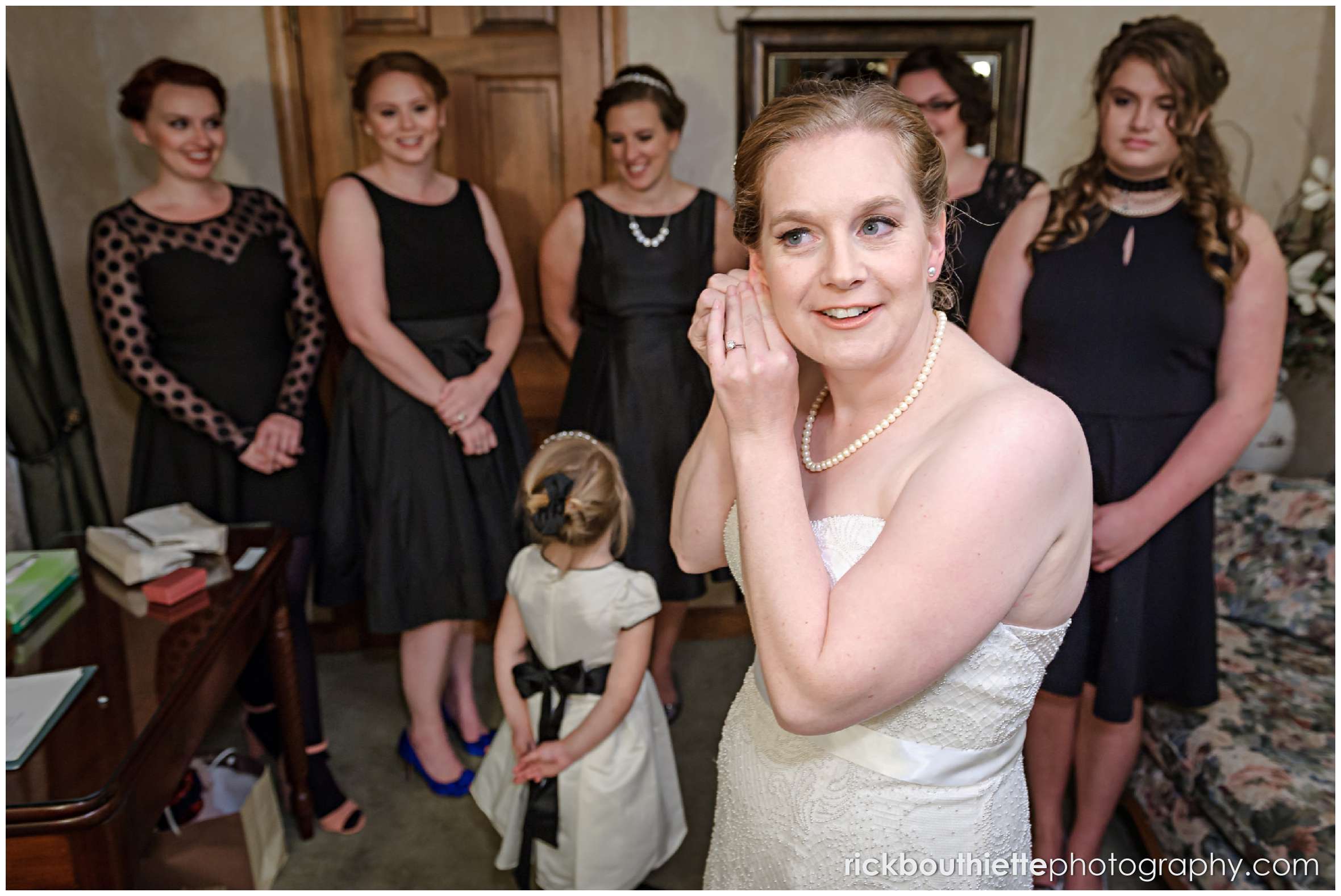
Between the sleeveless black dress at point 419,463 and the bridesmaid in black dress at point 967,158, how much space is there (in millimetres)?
1209

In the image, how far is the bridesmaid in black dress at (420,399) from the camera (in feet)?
8.07

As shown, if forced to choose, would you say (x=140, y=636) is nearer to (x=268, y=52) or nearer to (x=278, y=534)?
(x=278, y=534)

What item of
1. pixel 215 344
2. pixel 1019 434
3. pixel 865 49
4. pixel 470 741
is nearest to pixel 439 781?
pixel 470 741

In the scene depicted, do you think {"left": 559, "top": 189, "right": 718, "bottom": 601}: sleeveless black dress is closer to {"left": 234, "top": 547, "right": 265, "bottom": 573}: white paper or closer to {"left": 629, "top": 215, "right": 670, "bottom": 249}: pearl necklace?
{"left": 629, "top": 215, "right": 670, "bottom": 249}: pearl necklace

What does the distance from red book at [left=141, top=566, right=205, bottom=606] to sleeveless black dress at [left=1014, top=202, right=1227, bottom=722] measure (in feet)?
5.72

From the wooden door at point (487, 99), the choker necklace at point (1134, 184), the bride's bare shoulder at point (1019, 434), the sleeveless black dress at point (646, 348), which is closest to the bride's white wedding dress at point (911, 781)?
the bride's bare shoulder at point (1019, 434)

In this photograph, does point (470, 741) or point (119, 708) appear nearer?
point (119, 708)

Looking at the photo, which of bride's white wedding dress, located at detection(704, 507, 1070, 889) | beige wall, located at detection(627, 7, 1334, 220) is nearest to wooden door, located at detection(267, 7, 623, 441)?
beige wall, located at detection(627, 7, 1334, 220)

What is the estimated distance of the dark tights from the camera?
8.40 ft

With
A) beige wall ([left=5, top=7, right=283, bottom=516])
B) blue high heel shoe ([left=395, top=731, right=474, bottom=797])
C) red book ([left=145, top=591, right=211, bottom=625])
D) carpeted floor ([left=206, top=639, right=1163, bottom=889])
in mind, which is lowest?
carpeted floor ([left=206, top=639, right=1163, bottom=889])

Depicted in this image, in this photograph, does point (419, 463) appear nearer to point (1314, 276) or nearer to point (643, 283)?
point (643, 283)

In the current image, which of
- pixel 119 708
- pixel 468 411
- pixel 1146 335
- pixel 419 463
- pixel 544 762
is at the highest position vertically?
pixel 1146 335

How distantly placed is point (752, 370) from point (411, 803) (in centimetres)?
214

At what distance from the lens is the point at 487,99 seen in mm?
3170
